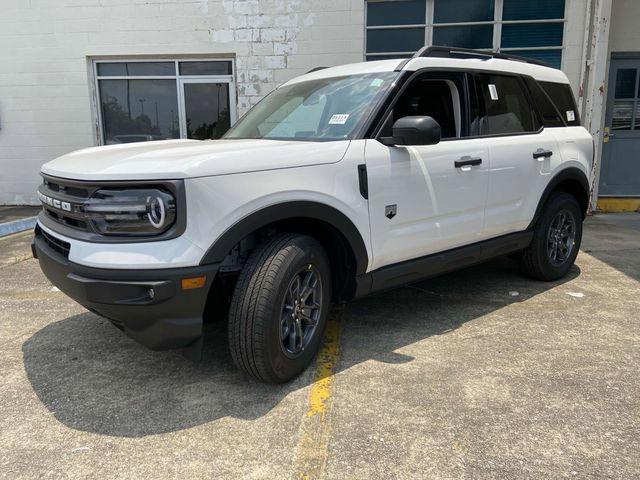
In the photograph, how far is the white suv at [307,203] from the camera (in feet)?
8.50

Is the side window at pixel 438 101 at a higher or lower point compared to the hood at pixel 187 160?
higher

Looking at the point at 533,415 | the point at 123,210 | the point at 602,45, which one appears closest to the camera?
the point at 123,210

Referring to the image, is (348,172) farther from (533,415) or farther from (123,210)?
(533,415)

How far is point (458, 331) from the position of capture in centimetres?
392

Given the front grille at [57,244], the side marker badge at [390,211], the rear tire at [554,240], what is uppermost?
the side marker badge at [390,211]

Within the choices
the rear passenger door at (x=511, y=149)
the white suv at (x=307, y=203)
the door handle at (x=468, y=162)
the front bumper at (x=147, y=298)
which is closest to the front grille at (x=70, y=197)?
the white suv at (x=307, y=203)

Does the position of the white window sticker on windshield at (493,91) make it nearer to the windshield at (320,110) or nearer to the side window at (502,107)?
the side window at (502,107)

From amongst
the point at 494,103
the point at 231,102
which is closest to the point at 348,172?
the point at 494,103

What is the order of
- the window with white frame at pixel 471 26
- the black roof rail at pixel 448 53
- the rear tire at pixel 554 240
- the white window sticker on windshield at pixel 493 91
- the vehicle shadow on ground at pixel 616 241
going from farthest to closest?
the window with white frame at pixel 471 26 < the vehicle shadow on ground at pixel 616 241 < the rear tire at pixel 554 240 < the white window sticker on windshield at pixel 493 91 < the black roof rail at pixel 448 53

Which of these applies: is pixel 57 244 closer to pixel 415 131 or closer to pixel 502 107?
pixel 415 131

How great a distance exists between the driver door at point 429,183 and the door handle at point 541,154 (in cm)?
68

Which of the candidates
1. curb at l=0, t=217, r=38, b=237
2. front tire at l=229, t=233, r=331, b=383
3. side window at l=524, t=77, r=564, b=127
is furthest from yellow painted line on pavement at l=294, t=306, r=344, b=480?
curb at l=0, t=217, r=38, b=237

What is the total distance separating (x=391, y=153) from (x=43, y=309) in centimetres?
316

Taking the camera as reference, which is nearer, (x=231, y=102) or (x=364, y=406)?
(x=364, y=406)
